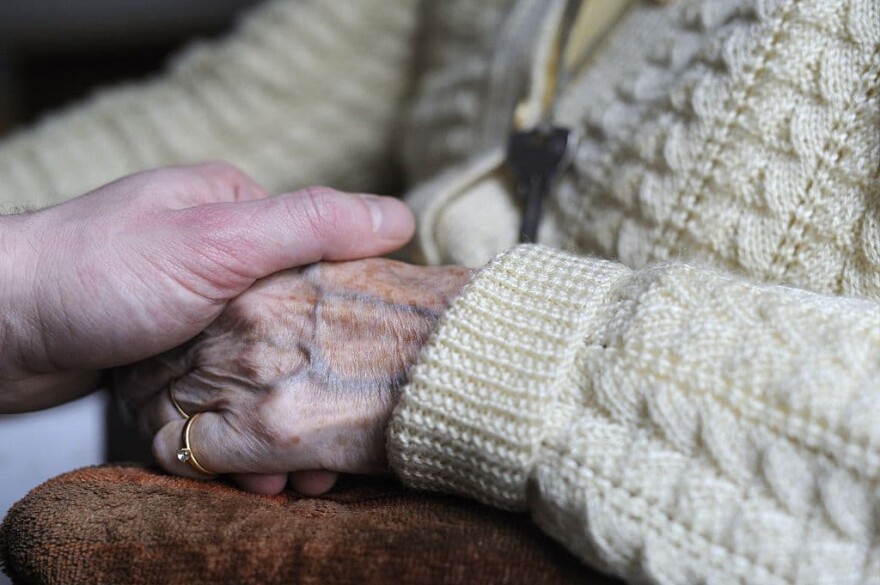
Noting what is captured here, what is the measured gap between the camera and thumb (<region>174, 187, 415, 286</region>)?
0.63m

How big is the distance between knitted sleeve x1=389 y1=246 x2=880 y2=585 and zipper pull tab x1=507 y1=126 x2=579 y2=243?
0.85 feet

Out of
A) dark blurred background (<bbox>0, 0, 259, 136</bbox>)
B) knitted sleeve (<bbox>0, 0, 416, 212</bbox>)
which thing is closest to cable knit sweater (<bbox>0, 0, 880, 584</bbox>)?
knitted sleeve (<bbox>0, 0, 416, 212</bbox>)

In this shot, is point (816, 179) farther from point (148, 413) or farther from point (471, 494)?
point (148, 413)

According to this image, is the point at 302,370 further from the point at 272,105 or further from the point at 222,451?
the point at 272,105

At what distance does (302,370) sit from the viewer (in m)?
0.61

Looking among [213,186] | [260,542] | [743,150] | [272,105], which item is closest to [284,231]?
[213,186]

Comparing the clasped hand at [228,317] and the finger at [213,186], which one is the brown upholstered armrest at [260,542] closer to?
the clasped hand at [228,317]

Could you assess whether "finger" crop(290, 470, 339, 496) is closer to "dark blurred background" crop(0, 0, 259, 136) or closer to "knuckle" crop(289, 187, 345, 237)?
"knuckle" crop(289, 187, 345, 237)

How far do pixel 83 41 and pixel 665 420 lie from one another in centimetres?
238

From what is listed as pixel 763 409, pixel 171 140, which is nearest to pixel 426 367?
pixel 763 409

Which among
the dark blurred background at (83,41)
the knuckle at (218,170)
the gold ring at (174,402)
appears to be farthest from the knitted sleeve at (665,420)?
the dark blurred background at (83,41)

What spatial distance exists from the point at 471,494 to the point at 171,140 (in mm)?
881

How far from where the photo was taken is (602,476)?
0.47 metres

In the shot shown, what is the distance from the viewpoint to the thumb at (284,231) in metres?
0.63
